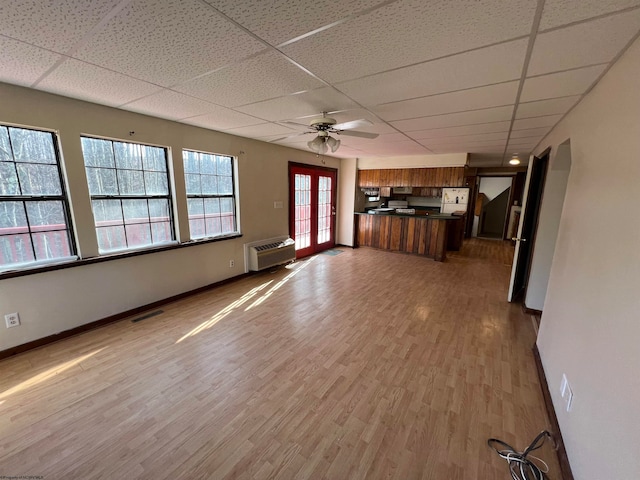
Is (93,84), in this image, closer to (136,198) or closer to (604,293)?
(136,198)

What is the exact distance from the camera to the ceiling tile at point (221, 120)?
8.95ft

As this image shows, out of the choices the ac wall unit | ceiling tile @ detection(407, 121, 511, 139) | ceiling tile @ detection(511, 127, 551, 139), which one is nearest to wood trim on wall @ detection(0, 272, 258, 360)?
the ac wall unit

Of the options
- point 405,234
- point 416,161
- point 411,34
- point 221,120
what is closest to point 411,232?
point 405,234

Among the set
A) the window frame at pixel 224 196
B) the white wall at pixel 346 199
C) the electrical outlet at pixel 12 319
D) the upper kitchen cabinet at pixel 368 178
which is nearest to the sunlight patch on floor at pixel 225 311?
the window frame at pixel 224 196

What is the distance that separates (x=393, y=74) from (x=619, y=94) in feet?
4.08

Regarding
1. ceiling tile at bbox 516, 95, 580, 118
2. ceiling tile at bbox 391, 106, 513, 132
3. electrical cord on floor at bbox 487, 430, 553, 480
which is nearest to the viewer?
electrical cord on floor at bbox 487, 430, 553, 480

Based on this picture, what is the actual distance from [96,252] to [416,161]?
227 inches

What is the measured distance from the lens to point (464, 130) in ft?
10.6

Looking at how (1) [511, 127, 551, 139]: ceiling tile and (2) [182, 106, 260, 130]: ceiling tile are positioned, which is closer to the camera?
(2) [182, 106, 260, 130]: ceiling tile

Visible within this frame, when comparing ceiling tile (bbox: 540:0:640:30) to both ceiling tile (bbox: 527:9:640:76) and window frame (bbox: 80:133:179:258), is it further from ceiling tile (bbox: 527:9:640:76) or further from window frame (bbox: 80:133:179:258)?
window frame (bbox: 80:133:179:258)

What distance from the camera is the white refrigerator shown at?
728 centimetres

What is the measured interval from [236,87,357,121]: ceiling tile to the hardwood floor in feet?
7.43

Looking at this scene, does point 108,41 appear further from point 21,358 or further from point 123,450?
point 21,358

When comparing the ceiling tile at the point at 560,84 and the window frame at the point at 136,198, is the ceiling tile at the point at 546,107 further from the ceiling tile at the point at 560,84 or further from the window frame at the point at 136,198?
the window frame at the point at 136,198
